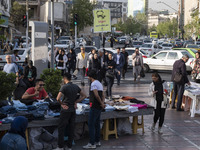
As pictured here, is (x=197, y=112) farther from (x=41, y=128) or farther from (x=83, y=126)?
(x=41, y=128)

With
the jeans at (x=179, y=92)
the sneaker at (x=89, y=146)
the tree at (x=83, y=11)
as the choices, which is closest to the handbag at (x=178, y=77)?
the jeans at (x=179, y=92)

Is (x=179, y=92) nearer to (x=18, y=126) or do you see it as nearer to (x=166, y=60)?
(x=18, y=126)

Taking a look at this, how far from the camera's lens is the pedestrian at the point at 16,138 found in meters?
4.99

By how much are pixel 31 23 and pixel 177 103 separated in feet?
20.2

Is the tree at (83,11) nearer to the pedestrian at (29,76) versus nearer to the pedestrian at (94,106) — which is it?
the pedestrian at (29,76)

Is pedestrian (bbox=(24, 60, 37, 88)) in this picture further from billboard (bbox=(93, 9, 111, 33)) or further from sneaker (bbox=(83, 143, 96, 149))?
billboard (bbox=(93, 9, 111, 33))

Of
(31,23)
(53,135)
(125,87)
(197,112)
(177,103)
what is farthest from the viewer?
(125,87)

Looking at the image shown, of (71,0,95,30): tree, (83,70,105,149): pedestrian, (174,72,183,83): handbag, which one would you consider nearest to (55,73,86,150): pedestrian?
(83,70,105,149): pedestrian

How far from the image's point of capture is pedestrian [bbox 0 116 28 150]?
4.99m

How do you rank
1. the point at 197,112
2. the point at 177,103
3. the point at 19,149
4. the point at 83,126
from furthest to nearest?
the point at 177,103 → the point at 197,112 → the point at 83,126 → the point at 19,149

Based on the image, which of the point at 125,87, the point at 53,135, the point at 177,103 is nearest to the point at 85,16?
the point at 125,87

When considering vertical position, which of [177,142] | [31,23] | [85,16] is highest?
[85,16]

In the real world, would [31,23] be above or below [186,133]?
above

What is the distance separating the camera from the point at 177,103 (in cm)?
1306
